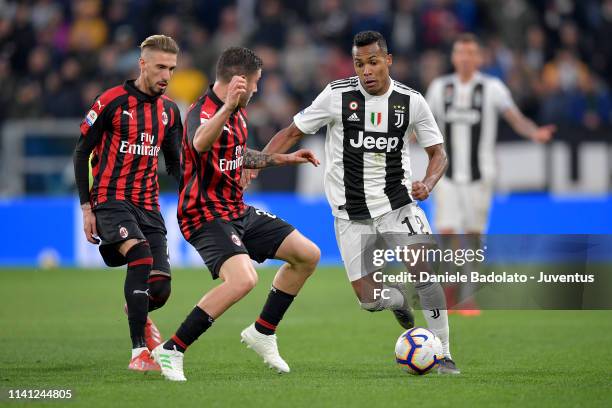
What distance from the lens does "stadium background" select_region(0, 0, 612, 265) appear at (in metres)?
15.7

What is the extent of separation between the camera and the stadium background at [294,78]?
15.7 meters

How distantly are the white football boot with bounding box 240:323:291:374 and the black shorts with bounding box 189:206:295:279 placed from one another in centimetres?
50

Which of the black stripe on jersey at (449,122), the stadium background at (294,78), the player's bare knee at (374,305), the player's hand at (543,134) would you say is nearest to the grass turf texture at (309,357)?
the player's bare knee at (374,305)

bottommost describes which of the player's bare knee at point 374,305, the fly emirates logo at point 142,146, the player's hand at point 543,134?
the player's bare knee at point 374,305

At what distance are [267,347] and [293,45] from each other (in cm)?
1180

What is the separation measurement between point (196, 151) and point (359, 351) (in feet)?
7.58

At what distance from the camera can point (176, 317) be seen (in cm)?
1045

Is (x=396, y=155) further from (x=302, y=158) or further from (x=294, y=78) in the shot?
(x=294, y=78)

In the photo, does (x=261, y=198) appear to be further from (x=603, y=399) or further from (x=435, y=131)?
(x=603, y=399)

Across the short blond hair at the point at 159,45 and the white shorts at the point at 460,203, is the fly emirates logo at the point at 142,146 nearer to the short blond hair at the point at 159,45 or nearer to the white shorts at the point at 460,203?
the short blond hair at the point at 159,45

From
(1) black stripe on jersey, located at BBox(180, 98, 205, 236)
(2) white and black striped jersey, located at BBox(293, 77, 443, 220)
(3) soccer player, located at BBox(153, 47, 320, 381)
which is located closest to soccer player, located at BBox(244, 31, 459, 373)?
(2) white and black striped jersey, located at BBox(293, 77, 443, 220)

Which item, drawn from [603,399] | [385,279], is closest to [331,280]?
[385,279]

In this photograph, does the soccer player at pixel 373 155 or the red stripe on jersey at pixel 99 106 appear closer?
the soccer player at pixel 373 155

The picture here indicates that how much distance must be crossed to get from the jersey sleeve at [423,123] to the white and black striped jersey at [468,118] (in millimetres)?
3660
